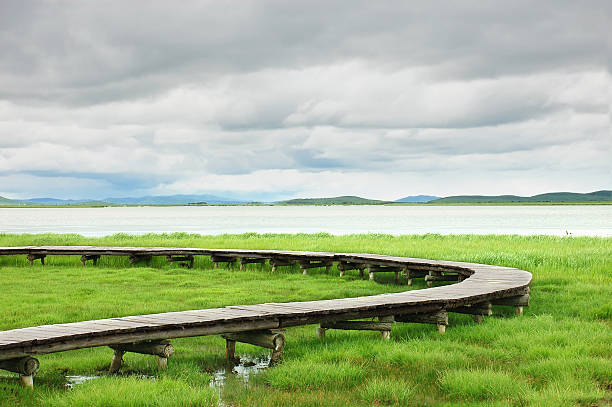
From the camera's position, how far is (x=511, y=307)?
1293cm

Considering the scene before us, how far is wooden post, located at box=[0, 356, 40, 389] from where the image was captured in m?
6.85

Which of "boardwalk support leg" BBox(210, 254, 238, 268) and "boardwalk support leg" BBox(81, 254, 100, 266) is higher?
"boardwalk support leg" BBox(81, 254, 100, 266)

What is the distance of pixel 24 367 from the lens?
22.5 feet

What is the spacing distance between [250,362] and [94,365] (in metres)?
2.28

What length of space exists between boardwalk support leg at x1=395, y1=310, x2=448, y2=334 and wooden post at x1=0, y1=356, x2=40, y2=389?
5.94 metres

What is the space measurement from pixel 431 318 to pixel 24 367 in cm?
653

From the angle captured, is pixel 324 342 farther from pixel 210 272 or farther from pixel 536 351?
pixel 210 272

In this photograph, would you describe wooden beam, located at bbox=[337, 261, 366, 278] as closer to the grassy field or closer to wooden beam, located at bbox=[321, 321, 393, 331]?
the grassy field

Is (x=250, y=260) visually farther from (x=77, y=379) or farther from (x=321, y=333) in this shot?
(x=77, y=379)

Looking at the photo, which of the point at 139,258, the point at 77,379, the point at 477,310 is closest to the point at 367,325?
the point at 477,310

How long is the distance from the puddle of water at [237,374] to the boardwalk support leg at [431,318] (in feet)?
8.76

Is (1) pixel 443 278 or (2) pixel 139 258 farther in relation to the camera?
(2) pixel 139 258

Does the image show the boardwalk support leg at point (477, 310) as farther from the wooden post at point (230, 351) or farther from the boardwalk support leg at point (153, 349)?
the boardwalk support leg at point (153, 349)

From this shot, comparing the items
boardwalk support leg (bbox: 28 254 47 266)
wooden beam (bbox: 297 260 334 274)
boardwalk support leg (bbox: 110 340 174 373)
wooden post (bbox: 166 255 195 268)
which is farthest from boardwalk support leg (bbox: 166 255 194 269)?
boardwalk support leg (bbox: 110 340 174 373)
